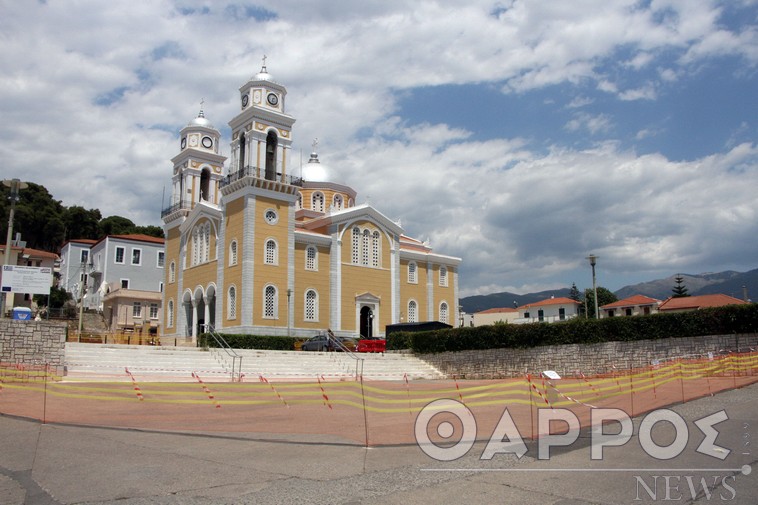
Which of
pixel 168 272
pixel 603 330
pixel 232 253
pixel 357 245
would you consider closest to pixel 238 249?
pixel 232 253

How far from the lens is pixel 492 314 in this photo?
8950cm

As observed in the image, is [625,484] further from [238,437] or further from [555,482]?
[238,437]

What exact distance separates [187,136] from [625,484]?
4642cm

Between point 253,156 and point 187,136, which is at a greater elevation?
point 187,136

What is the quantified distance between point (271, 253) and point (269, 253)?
0.54ft

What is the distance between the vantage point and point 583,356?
27.2 metres

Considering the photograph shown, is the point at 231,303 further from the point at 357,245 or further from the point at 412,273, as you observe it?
the point at 412,273

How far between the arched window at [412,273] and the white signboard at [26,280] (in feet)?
101

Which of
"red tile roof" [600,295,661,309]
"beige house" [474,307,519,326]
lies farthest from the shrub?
"beige house" [474,307,519,326]

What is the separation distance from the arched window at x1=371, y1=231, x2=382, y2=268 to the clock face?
27.9 feet

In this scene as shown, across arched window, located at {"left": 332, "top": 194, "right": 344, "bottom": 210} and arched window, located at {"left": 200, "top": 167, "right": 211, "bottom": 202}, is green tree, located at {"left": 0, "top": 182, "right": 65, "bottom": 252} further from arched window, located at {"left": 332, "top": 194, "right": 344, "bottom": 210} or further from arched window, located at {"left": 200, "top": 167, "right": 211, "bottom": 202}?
arched window, located at {"left": 332, "top": 194, "right": 344, "bottom": 210}

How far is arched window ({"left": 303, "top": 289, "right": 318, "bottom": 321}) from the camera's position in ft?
137

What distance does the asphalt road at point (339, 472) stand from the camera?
656 centimetres

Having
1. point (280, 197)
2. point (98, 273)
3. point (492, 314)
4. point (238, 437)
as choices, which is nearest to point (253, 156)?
point (280, 197)
